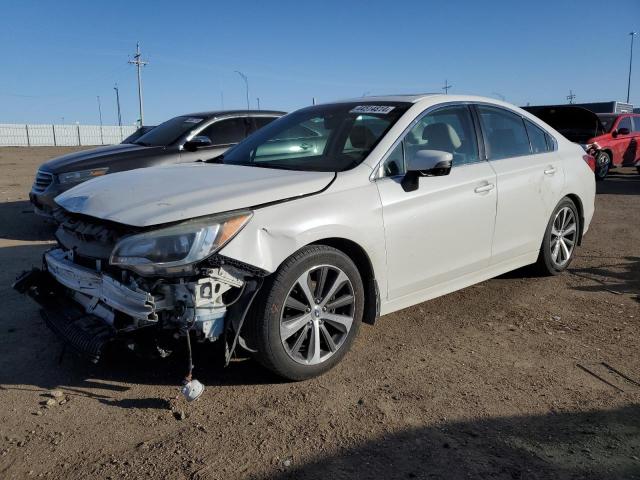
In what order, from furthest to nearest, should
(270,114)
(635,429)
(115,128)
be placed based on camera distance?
1. (115,128)
2. (270,114)
3. (635,429)

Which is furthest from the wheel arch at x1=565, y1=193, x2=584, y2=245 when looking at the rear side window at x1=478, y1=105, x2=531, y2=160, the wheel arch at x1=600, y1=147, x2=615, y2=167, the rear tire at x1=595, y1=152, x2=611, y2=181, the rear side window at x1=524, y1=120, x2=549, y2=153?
the wheel arch at x1=600, y1=147, x2=615, y2=167

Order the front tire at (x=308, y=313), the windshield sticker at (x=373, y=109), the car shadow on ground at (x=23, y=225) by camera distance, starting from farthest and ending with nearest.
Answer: the car shadow on ground at (x=23, y=225) < the windshield sticker at (x=373, y=109) < the front tire at (x=308, y=313)

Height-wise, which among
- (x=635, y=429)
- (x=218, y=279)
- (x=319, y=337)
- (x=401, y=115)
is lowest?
(x=635, y=429)

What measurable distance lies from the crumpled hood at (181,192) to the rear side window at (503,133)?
1766 mm

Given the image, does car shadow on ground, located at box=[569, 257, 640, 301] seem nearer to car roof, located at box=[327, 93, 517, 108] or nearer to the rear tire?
car roof, located at box=[327, 93, 517, 108]

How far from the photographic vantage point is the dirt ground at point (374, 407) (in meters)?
2.59

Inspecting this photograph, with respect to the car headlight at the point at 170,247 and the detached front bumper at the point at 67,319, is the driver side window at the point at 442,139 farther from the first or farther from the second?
the detached front bumper at the point at 67,319

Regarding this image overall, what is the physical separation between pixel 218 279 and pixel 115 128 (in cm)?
6724

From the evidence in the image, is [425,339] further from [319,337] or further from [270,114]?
[270,114]

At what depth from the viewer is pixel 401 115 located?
4.04 metres

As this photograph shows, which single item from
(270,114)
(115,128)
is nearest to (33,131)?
(115,128)

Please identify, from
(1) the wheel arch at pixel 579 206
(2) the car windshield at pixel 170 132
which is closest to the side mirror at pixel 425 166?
(1) the wheel arch at pixel 579 206

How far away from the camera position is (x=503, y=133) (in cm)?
→ 486

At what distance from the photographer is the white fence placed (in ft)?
179
